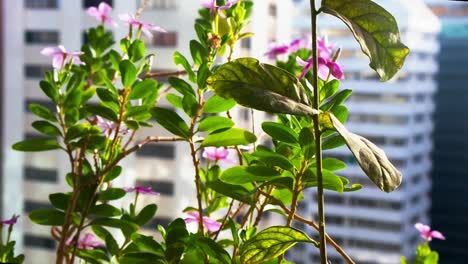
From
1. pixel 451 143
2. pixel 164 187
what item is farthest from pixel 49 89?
pixel 451 143

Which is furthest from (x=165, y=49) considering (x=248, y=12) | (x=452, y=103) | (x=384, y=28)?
(x=452, y=103)

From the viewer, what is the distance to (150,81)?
0.78 metres

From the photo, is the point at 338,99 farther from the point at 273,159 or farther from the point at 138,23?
the point at 138,23

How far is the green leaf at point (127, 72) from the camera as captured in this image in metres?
0.76

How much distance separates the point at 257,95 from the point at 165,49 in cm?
168

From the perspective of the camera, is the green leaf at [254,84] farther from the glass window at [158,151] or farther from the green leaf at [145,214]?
the glass window at [158,151]

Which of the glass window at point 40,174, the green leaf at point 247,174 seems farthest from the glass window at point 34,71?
the green leaf at point 247,174

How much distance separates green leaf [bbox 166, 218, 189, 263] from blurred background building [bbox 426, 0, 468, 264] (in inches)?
476

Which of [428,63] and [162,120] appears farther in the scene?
[428,63]

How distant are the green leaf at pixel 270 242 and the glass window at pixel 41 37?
1959mm

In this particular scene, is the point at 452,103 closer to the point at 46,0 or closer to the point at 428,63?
the point at 428,63

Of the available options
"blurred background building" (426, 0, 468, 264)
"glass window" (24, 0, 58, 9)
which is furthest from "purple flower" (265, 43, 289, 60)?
"blurred background building" (426, 0, 468, 264)

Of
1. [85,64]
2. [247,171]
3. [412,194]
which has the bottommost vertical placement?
[412,194]

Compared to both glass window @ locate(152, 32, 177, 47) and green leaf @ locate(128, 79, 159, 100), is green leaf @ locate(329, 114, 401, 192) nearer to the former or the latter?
green leaf @ locate(128, 79, 159, 100)
